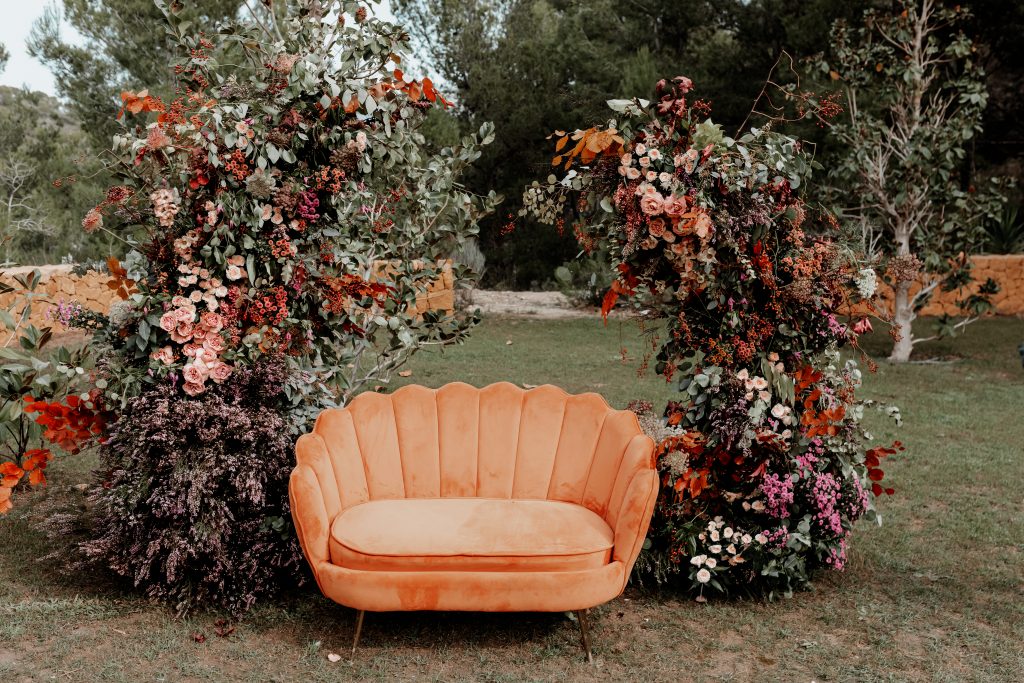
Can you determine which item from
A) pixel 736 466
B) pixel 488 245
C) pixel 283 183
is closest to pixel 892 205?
pixel 736 466

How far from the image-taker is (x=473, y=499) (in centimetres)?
407

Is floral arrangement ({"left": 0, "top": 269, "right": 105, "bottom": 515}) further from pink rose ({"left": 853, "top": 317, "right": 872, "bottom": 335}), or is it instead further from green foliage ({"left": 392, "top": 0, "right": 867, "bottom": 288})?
green foliage ({"left": 392, "top": 0, "right": 867, "bottom": 288})

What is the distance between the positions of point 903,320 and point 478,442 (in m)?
7.34

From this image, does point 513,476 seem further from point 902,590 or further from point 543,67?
point 543,67

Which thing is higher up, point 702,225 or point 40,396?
point 702,225

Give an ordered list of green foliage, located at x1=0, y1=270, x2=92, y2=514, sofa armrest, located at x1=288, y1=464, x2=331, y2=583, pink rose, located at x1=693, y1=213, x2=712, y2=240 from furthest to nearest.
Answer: green foliage, located at x1=0, y1=270, x2=92, y2=514, pink rose, located at x1=693, y1=213, x2=712, y2=240, sofa armrest, located at x1=288, y1=464, x2=331, y2=583

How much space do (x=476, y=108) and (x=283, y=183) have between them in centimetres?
1407

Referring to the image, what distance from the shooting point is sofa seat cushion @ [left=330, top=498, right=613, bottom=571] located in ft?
11.6

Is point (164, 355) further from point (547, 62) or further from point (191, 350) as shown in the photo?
point (547, 62)

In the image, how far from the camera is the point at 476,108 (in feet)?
58.4

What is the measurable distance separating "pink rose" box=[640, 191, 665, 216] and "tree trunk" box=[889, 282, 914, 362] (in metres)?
6.96

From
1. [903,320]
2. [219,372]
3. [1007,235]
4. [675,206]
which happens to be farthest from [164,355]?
[1007,235]

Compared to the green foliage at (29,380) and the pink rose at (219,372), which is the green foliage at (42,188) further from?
the pink rose at (219,372)

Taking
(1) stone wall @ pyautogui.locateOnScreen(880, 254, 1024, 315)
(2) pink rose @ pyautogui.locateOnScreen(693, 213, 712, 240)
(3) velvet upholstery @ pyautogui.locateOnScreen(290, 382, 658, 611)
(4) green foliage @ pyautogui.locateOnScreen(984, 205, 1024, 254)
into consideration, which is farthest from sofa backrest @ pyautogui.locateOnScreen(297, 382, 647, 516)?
(4) green foliage @ pyautogui.locateOnScreen(984, 205, 1024, 254)
